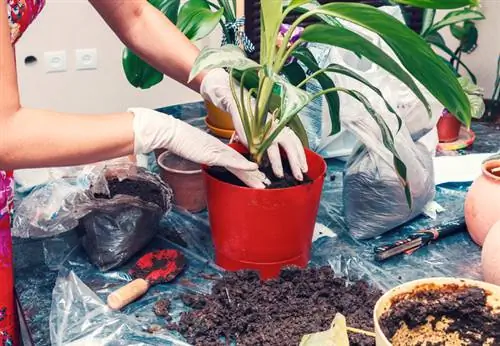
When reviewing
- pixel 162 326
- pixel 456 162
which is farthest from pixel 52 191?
pixel 456 162

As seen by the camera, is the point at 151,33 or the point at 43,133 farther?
the point at 151,33

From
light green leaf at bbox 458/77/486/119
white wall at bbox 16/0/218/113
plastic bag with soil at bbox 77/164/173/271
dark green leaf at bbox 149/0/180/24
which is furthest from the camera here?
white wall at bbox 16/0/218/113

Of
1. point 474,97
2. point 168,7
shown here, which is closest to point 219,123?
point 168,7

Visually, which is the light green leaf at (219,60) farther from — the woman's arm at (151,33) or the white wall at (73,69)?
the white wall at (73,69)

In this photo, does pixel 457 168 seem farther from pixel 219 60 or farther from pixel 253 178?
pixel 219 60

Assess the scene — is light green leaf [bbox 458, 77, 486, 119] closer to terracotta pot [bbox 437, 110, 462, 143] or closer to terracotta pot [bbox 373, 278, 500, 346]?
terracotta pot [bbox 437, 110, 462, 143]

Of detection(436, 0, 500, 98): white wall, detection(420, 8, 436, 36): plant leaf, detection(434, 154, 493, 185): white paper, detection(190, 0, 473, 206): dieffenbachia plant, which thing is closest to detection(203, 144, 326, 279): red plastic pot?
detection(190, 0, 473, 206): dieffenbachia plant

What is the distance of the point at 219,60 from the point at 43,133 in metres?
0.29

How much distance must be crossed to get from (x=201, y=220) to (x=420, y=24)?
1067mm

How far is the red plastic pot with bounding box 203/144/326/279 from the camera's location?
97cm

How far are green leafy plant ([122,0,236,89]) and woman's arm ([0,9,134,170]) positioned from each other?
54cm

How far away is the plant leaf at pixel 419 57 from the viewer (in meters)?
0.85

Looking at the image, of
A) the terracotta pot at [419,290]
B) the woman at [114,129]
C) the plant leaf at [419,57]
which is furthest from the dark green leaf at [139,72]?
the terracotta pot at [419,290]

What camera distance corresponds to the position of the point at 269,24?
98cm
